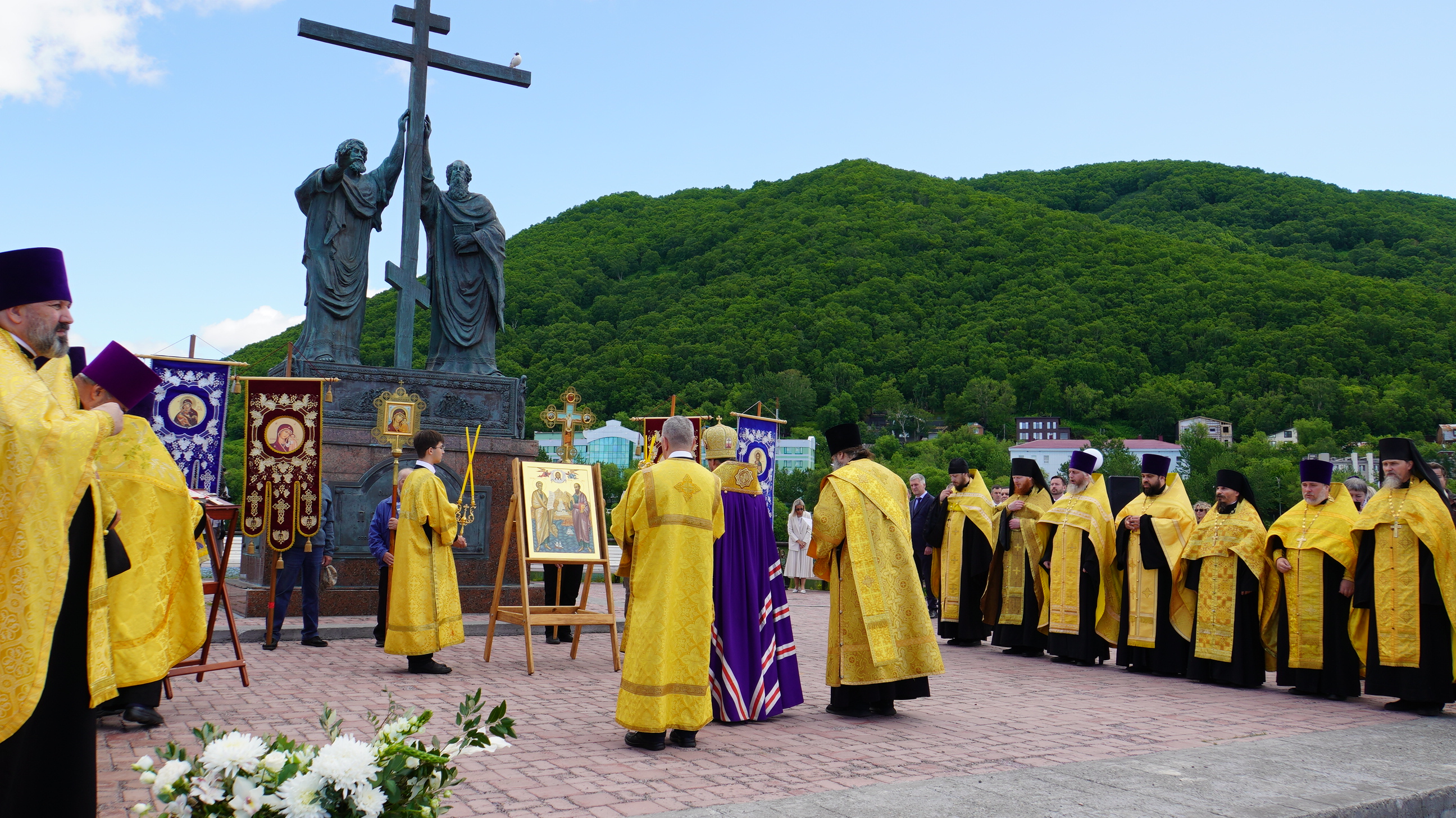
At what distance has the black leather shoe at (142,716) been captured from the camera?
5.38 metres

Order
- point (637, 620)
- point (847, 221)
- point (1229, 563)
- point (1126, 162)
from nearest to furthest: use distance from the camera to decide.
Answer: point (637, 620)
point (1229, 563)
point (847, 221)
point (1126, 162)

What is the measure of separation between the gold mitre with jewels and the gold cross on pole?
4913 mm

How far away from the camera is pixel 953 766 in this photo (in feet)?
16.1

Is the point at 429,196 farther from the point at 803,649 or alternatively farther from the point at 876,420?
the point at 876,420

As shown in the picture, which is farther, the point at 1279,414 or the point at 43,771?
the point at 1279,414

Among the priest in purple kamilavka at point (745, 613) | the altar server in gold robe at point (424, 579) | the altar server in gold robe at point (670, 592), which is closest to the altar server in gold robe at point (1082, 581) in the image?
the priest in purple kamilavka at point (745, 613)

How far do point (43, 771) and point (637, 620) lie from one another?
9.53ft

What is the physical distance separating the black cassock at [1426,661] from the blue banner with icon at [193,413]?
9.43 meters

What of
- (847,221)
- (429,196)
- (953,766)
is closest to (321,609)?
(429,196)

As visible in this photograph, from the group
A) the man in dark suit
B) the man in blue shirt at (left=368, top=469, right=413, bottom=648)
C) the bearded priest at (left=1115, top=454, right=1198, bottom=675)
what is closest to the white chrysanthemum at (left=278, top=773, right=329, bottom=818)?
the man in blue shirt at (left=368, top=469, right=413, bottom=648)

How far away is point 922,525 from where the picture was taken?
13734mm

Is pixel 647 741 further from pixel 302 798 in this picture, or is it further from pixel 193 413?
pixel 193 413

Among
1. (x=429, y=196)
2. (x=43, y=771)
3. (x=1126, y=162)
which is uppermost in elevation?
(x=1126, y=162)

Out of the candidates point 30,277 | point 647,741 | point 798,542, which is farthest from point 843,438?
point 798,542
